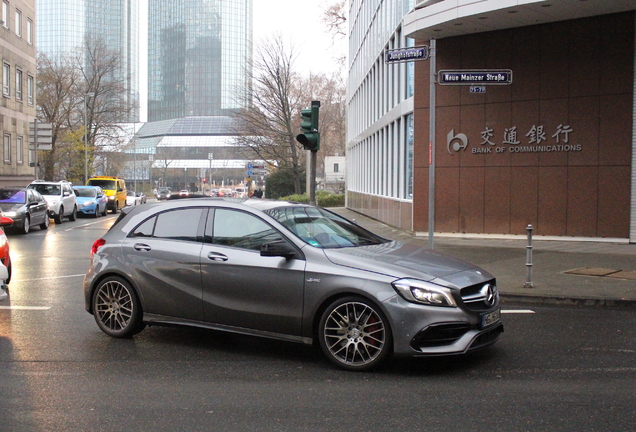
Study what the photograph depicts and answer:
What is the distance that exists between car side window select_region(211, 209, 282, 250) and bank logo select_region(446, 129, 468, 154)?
1241 cm

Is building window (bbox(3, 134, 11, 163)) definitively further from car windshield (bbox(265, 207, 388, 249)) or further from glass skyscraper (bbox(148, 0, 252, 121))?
glass skyscraper (bbox(148, 0, 252, 121))

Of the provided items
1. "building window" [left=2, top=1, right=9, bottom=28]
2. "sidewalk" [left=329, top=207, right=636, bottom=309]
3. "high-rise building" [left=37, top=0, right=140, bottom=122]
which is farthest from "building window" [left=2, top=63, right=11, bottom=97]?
"high-rise building" [left=37, top=0, right=140, bottom=122]

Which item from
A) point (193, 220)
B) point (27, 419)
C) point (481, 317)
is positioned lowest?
point (27, 419)

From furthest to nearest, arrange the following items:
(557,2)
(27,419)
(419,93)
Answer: (419,93) < (557,2) < (27,419)

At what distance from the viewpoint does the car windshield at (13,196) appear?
2209 centimetres

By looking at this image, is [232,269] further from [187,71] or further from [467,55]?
[187,71]

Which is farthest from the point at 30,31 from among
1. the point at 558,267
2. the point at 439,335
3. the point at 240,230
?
the point at 439,335

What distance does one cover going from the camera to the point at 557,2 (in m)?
15.0

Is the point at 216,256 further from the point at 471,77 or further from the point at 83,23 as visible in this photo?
the point at 83,23

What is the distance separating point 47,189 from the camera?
28844 mm

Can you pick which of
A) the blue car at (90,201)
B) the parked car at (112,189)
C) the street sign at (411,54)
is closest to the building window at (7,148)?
the parked car at (112,189)

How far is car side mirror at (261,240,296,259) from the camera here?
20.0 ft

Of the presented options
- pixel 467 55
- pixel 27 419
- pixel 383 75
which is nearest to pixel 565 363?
pixel 27 419

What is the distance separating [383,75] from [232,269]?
2068 centimetres
